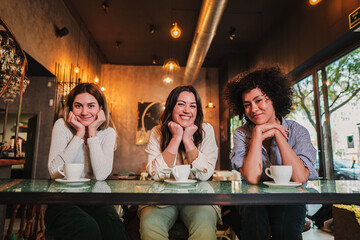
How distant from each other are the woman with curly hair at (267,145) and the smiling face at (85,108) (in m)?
0.92

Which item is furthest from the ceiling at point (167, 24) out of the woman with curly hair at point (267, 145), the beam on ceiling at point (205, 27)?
the woman with curly hair at point (267, 145)

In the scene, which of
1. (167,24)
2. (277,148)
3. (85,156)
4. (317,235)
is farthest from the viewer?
(167,24)

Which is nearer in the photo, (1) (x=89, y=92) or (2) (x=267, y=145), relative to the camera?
(2) (x=267, y=145)

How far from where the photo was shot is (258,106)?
159 centimetres

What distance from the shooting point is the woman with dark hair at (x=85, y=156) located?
116 cm

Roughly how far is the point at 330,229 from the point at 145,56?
222 inches

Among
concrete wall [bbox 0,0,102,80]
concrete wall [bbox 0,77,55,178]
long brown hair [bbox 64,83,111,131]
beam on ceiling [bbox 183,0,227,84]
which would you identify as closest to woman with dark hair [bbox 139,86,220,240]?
long brown hair [bbox 64,83,111,131]

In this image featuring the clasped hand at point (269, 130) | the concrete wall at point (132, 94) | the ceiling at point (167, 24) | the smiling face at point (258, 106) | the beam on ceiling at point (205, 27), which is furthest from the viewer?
the concrete wall at point (132, 94)

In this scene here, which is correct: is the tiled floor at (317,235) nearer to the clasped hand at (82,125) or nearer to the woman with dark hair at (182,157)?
the woman with dark hair at (182,157)

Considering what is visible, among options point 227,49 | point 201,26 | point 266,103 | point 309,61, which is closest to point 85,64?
point 201,26

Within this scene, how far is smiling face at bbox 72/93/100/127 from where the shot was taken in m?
1.69

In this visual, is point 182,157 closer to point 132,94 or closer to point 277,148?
point 277,148

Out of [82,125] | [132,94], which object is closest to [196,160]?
[82,125]

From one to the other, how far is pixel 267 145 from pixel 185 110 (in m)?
0.56
